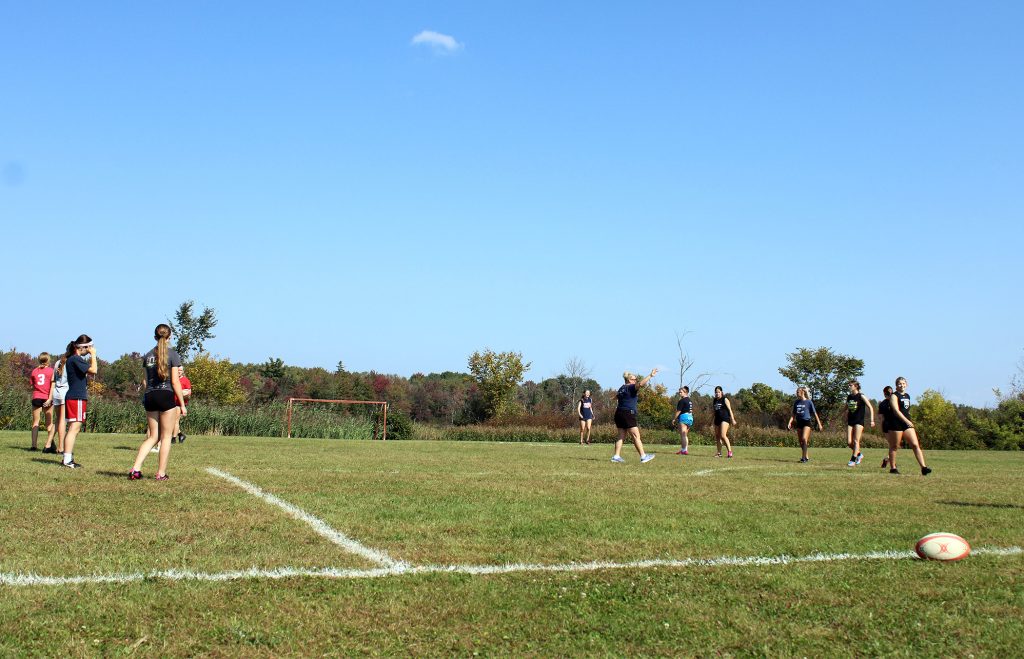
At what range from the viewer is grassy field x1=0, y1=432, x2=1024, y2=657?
13.3ft

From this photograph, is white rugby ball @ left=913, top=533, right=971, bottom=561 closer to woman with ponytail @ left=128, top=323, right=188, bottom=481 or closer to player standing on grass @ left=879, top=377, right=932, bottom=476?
woman with ponytail @ left=128, top=323, right=188, bottom=481

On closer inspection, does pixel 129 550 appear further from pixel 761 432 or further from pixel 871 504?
pixel 761 432

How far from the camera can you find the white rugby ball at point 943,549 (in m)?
6.06

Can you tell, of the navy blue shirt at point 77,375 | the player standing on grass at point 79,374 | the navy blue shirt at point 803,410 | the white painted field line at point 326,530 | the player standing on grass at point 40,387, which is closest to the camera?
the white painted field line at point 326,530

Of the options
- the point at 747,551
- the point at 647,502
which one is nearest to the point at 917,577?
the point at 747,551

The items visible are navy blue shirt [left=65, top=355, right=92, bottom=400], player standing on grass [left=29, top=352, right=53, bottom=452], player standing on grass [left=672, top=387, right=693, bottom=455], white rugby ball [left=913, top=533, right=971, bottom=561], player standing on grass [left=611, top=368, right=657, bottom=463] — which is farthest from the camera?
player standing on grass [left=672, top=387, right=693, bottom=455]

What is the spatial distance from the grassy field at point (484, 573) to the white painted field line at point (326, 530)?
0.04m

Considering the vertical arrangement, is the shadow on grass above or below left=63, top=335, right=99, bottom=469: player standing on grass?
below

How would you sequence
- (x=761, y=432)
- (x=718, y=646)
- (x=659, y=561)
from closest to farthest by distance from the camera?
(x=718, y=646), (x=659, y=561), (x=761, y=432)

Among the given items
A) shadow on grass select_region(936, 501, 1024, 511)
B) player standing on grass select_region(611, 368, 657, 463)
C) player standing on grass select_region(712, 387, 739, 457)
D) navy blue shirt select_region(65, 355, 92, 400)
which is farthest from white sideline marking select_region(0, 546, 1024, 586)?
player standing on grass select_region(712, 387, 739, 457)

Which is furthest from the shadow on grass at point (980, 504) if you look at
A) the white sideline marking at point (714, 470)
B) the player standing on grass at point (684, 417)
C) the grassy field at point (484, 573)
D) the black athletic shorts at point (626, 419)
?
the player standing on grass at point (684, 417)

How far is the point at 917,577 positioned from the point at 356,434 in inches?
1179

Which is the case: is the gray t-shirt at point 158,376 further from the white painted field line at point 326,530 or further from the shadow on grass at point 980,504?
the shadow on grass at point 980,504

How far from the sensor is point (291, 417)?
3300 centimetres
